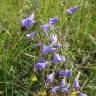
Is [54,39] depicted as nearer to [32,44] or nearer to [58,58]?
[58,58]

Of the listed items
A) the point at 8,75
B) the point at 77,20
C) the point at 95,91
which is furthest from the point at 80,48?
the point at 8,75

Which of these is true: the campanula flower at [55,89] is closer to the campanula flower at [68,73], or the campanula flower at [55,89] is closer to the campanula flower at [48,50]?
the campanula flower at [68,73]

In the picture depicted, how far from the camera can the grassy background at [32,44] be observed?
2.11m

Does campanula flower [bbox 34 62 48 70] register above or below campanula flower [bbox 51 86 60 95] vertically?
above

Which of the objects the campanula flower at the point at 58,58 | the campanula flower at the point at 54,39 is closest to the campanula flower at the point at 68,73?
the campanula flower at the point at 58,58

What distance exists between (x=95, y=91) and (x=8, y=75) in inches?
21.0

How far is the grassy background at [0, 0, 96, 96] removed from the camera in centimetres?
211

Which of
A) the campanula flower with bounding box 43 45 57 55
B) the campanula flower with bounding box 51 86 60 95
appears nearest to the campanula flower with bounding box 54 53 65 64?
the campanula flower with bounding box 43 45 57 55

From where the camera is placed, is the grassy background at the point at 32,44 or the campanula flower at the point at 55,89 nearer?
the campanula flower at the point at 55,89

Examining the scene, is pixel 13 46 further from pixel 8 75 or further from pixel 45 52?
pixel 45 52

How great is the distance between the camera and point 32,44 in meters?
2.29

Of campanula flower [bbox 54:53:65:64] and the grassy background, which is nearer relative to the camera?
campanula flower [bbox 54:53:65:64]

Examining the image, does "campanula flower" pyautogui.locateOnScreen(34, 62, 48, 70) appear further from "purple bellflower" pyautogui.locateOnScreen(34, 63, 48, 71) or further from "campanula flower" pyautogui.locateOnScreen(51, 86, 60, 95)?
"campanula flower" pyautogui.locateOnScreen(51, 86, 60, 95)

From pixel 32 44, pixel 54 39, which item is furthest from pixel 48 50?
pixel 32 44
